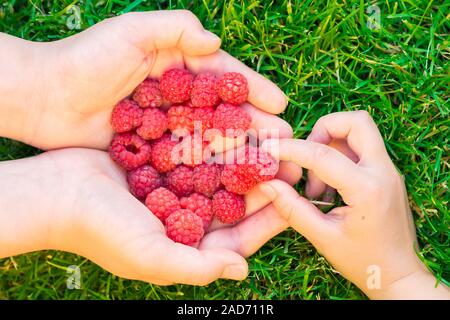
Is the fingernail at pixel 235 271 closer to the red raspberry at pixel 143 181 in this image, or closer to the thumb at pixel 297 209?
the thumb at pixel 297 209

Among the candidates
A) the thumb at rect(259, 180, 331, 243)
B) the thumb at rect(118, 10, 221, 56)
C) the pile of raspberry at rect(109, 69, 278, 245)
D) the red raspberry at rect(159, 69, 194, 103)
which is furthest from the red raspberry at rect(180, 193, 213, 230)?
the thumb at rect(118, 10, 221, 56)

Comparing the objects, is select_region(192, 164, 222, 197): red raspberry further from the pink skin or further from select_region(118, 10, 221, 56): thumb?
select_region(118, 10, 221, 56): thumb

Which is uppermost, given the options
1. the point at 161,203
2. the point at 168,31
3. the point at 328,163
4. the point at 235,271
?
the point at 168,31

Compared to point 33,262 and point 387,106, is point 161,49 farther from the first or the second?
point 33,262

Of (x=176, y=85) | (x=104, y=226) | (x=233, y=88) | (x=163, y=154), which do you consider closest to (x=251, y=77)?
(x=233, y=88)

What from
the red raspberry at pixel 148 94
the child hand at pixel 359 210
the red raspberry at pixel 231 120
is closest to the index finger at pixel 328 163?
the child hand at pixel 359 210

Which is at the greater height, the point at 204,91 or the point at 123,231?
the point at 204,91

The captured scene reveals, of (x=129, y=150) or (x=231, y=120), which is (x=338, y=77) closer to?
(x=231, y=120)
